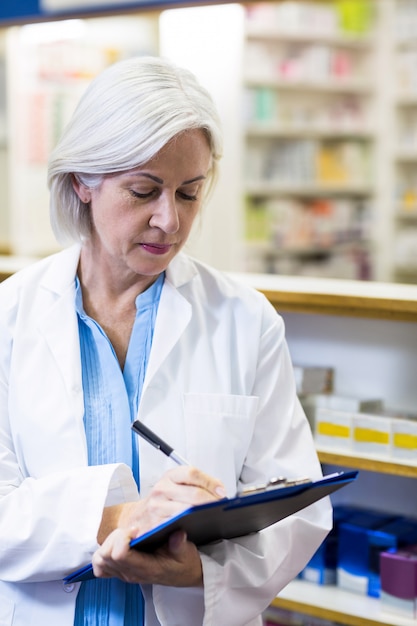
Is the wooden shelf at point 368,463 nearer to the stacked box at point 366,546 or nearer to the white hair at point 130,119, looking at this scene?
the stacked box at point 366,546

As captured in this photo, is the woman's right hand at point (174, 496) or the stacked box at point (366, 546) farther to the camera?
the stacked box at point (366, 546)

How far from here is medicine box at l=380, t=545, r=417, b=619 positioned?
221 centimetres

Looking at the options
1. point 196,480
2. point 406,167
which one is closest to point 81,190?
point 196,480

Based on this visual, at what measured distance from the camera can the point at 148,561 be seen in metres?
1.49

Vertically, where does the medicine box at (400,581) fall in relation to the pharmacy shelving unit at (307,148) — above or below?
below

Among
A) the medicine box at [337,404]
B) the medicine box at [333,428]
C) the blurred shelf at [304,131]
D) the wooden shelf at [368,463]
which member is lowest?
the wooden shelf at [368,463]

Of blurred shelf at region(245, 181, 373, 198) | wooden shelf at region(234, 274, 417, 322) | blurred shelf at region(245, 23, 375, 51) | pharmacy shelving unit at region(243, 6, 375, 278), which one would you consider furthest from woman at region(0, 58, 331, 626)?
blurred shelf at region(245, 23, 375, 51)

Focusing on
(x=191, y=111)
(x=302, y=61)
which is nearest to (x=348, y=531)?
(x=191, y=111)

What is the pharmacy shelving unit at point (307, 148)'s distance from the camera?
24.1 ft

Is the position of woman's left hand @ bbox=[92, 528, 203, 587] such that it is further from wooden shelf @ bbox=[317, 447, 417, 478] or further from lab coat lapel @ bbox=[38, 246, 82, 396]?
wooden shelf @ bbox=[317, 447, 417, 478]

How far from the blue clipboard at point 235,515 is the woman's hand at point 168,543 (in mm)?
20

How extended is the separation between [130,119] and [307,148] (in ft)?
19.8

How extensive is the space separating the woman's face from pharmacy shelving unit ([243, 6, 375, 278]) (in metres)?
5.47

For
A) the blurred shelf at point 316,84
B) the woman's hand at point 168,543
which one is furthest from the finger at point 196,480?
the blurred shelf at point 316,84
